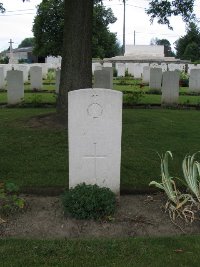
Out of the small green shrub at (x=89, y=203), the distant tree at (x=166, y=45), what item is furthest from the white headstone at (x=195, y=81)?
the distant tree at (x=166, y=45)

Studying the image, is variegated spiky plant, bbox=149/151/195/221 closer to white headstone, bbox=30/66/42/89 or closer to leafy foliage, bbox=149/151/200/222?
leafy foliage, bbox=149/151/200/222

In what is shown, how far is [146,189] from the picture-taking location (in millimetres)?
6070

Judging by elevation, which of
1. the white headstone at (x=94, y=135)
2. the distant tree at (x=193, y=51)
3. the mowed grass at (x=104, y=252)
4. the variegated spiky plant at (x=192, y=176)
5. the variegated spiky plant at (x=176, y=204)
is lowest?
the mowed grass at (x=104, y=252)

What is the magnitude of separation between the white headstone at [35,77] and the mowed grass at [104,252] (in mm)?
16183

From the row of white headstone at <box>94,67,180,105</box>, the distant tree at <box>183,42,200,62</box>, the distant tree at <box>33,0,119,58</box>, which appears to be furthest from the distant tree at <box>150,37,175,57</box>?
the row of white headstone at <box>94,67,180,105</box>

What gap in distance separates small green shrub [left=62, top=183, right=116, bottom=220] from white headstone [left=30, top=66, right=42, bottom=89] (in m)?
15.5

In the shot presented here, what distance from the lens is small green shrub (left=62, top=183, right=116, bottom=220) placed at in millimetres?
4980

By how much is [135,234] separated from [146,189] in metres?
1.32

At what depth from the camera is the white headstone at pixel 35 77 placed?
20.2 metres

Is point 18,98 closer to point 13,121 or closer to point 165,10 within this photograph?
point 13,121

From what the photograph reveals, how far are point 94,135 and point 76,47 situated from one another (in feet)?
14.7

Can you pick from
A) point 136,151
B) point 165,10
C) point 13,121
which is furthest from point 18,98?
point 136,151

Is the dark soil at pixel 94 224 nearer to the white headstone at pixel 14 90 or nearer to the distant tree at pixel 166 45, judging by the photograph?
the white headstone at pixel 14 90

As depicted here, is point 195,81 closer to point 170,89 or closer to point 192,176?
point 170,89
